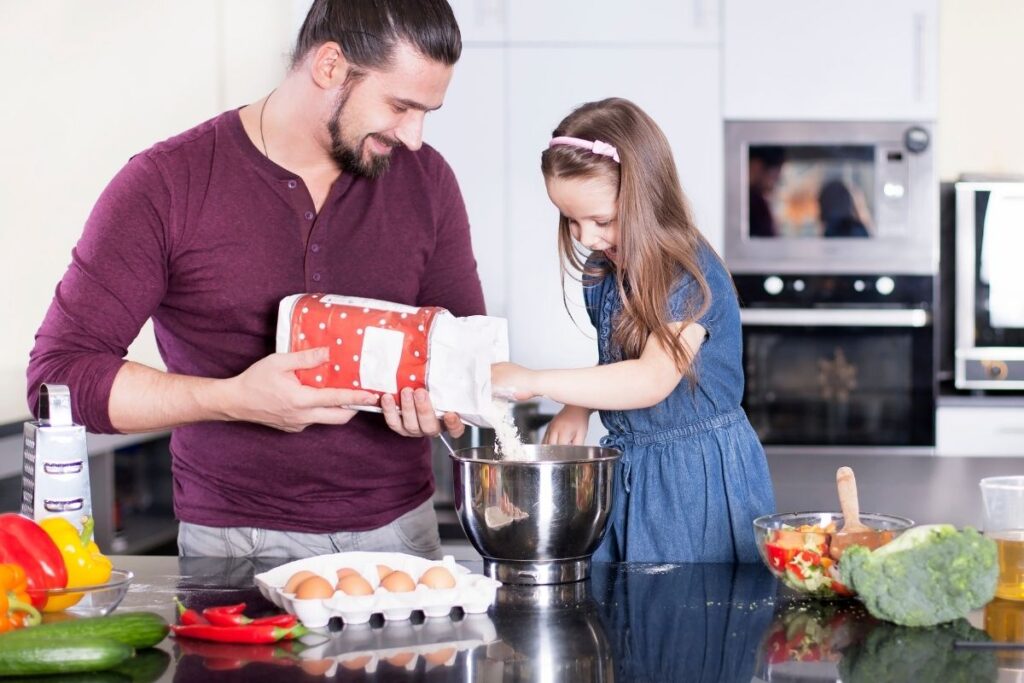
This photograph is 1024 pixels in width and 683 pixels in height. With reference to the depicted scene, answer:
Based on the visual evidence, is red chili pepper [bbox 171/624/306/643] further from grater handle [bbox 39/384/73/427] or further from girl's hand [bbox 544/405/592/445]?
girl's hand [bbox 544/405/592/445]

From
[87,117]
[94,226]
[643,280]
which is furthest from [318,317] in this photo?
[87,117]

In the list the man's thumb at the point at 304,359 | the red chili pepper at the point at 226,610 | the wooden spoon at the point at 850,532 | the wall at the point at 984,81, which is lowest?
the red chili pepper at the point at 226,610

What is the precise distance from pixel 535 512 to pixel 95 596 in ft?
1.60

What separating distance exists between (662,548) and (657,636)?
671 millimetres

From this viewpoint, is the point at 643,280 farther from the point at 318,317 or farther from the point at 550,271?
the point at 550,271

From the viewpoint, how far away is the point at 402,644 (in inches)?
46.3

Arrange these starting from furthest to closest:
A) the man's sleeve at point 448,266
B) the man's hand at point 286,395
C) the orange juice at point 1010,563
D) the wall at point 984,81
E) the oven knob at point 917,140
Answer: the wall at point 984,81 → the oven knob at point 917,140 → the man's sleeve at point 448,266 → the man's hand at point 286,395 → the orange juice at point 1010,563

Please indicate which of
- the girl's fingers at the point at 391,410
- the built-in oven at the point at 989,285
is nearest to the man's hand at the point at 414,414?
the girl's fingers at the point at 391,410

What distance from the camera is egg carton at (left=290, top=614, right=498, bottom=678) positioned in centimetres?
112

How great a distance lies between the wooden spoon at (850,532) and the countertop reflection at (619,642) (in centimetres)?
7

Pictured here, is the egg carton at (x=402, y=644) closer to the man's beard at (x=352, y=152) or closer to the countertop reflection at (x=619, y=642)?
the countertop reflection at (x=619, y=642)

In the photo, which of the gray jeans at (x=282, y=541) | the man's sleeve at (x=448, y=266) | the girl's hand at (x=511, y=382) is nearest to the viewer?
the girl's hand at (x=511, y=382)

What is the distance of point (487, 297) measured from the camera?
10.6 ft

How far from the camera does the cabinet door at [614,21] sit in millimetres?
3123
